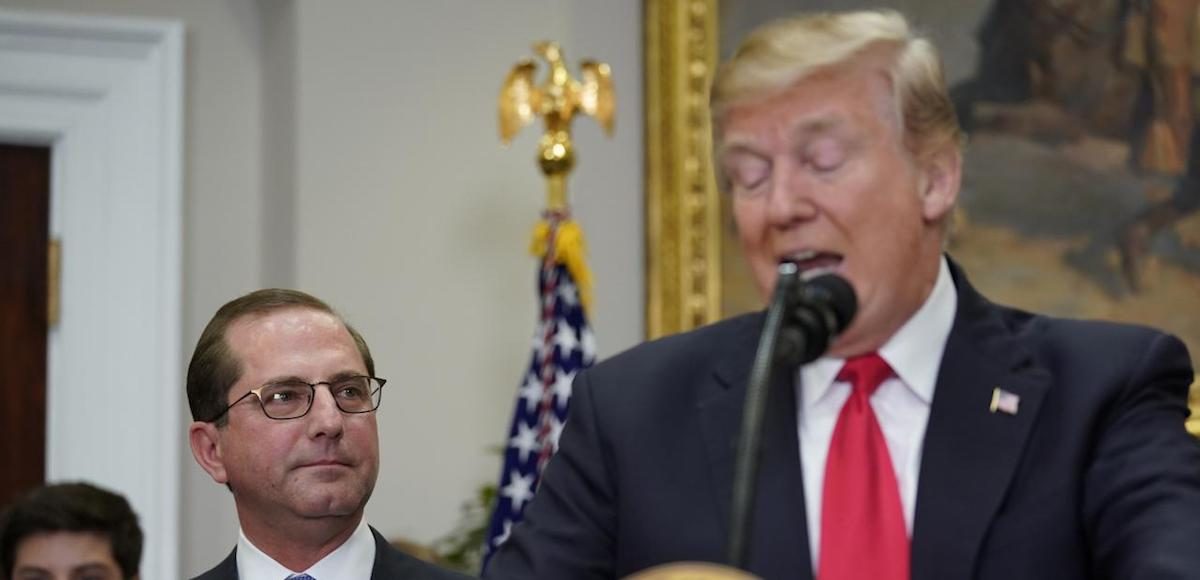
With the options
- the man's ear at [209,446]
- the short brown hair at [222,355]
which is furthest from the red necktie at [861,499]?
the man's ear at [209,446]

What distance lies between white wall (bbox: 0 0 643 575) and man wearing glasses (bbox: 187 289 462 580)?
3.53 metres

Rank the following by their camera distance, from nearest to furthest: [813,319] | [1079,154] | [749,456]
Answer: [749,456]
[813,319]
[1079,154]

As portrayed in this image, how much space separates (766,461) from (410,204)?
4.86m

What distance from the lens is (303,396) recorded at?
3336 mm

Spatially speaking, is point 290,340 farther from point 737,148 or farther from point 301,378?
point 737,148

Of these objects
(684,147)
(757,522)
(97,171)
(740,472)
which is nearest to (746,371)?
(757,522)

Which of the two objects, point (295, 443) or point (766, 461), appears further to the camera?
point (295, 443)

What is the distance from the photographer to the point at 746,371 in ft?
8.12

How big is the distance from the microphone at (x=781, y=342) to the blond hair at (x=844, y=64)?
0.30m

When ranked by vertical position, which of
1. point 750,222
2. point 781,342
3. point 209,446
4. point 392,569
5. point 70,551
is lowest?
point 70,551

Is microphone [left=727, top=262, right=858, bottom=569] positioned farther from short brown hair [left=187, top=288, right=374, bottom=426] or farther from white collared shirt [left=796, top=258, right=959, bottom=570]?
short brown hair [left=187, top=288, right=374, bottom=426]

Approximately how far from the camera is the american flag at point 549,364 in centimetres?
642

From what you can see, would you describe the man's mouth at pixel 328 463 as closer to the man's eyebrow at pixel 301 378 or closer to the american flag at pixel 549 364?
the man's eyebrow at pixel 301 378

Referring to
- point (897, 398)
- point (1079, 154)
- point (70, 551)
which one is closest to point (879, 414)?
point (897, 398)
